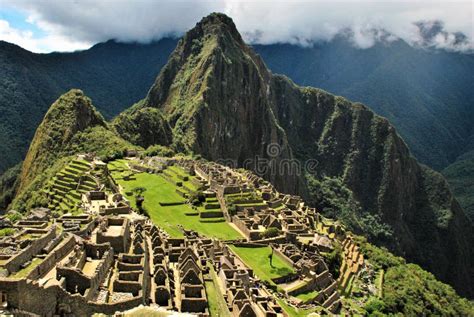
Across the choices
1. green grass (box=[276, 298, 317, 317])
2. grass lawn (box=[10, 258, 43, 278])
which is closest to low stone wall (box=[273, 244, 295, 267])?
green grass (box=[276, 298, 317, 317])

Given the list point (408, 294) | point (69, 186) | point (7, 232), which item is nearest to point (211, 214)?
point (69, 186)

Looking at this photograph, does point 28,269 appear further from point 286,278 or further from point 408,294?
point 408,294

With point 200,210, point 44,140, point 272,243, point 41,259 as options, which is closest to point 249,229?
point 272,243

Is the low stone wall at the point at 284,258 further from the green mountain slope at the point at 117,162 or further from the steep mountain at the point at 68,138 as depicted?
the steep mountain at the point at 68,138

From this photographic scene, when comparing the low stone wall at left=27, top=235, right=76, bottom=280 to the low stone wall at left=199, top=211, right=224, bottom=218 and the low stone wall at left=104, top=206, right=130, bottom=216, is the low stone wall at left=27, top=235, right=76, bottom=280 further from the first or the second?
the low stone wall at left=199, top=211, right=224, bottom=218

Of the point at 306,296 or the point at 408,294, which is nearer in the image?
the point at 306,296

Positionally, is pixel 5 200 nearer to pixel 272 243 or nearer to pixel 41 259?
pixel 272 243
